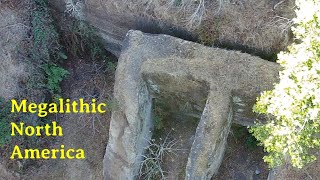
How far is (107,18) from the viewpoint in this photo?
A: 11.1 meters

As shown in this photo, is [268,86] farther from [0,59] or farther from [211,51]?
[0,59]

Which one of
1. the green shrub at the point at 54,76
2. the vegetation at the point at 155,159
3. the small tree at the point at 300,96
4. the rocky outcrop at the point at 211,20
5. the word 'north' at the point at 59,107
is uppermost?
the rocky outcrop at the point at 211,20

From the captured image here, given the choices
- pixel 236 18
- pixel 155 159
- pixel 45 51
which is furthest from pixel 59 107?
pixel 236 18

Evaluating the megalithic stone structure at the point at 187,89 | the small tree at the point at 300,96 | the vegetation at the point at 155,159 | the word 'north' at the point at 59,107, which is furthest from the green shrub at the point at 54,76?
the small tree at the point at 300,96

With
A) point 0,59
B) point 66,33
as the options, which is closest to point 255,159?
point 66,33

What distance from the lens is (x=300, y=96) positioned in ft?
21.6

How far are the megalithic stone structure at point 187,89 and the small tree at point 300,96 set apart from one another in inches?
70.8

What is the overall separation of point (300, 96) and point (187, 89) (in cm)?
359

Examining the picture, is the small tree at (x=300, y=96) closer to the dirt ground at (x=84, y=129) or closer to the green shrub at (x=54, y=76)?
the dirt ground at (x=84, y=129)

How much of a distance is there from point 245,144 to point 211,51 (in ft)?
8.85

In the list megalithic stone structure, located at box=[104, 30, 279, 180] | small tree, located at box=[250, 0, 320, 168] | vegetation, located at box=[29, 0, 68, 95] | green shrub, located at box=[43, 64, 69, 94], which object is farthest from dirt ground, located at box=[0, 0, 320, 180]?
small tree, located at box=[250, 0, 320, 168]

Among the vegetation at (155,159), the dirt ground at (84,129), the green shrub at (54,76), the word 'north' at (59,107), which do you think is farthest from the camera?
the green shrub at (54,76)

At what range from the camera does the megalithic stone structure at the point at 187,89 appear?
9.09m

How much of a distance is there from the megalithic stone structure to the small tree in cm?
180
